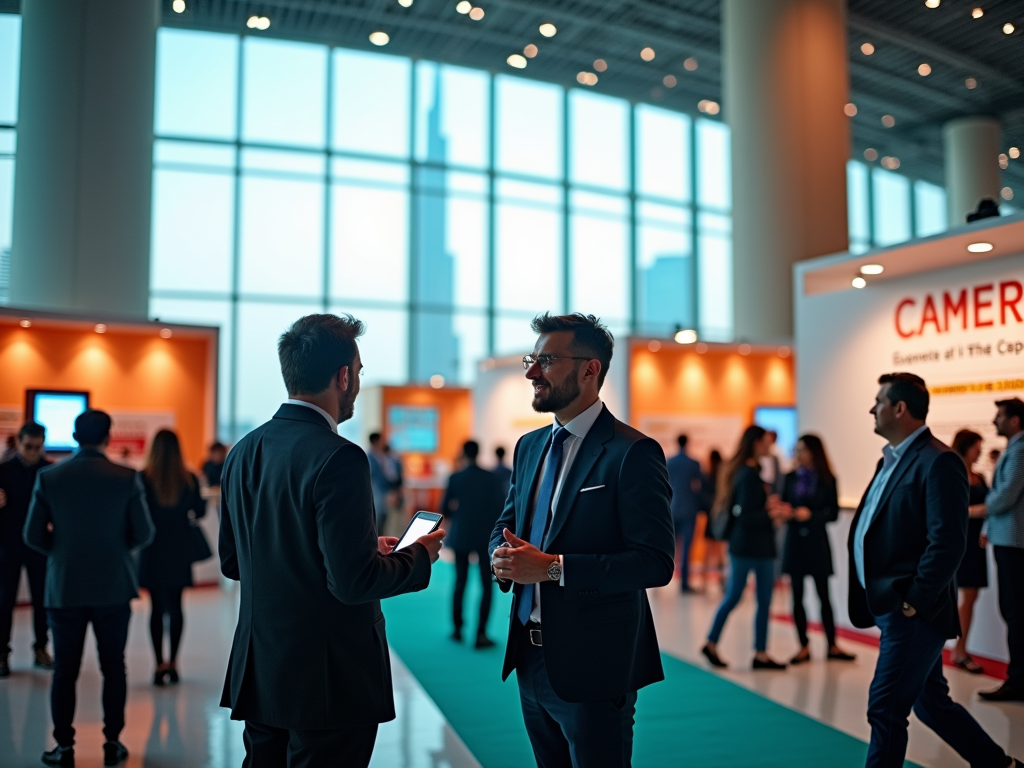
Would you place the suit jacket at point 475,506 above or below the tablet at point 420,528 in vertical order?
below

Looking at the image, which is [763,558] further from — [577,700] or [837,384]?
[577,700]

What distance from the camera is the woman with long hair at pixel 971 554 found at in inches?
210

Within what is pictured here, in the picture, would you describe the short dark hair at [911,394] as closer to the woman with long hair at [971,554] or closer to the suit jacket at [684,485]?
the woman with long hair at [971,554]

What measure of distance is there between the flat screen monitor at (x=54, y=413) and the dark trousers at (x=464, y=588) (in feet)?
13.4

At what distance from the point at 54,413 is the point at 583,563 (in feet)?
25.1

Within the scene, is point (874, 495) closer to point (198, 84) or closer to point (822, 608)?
point (822, 608)

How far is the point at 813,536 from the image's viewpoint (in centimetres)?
579

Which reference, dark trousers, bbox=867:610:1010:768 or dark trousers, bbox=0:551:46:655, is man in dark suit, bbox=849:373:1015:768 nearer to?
dark trousers, bbox=867:610:1010:768

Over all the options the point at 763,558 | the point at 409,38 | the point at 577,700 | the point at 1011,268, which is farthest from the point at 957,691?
the point at 409,38

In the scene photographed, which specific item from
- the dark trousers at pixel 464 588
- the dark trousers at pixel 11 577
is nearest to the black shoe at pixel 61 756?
the dark trousers at pixel 11 577

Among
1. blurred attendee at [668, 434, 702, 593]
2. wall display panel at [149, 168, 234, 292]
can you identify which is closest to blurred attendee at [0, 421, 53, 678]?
blurred attendee at [668, 434, 702, 593]

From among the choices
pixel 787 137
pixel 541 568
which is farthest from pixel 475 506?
pixel 787 137

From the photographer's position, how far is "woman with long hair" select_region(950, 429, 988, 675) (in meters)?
5.34

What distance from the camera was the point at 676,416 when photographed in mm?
11258
